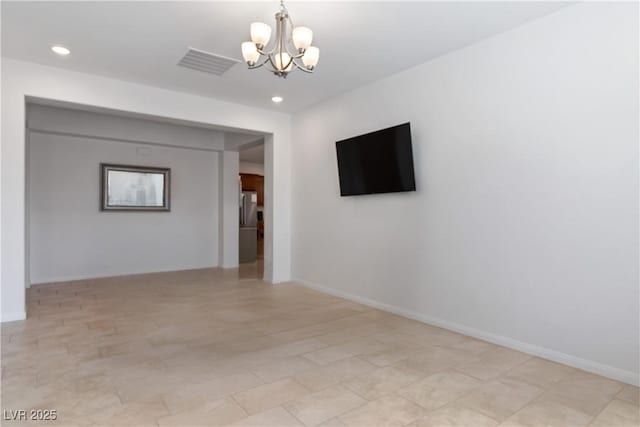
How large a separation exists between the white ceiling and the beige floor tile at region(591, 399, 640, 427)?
9.65ft

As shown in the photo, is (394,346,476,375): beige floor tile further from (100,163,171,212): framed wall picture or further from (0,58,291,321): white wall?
(100,163,171,212): framed wall picture

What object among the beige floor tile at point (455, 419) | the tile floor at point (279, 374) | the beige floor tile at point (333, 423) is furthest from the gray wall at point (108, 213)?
the beige floor tile at point (455, 419)

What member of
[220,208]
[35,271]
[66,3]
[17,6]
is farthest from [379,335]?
[35,271]

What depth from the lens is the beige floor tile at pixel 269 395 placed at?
2.23m

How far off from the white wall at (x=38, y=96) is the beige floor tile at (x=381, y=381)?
3.84 metres

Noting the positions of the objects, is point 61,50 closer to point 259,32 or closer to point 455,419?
point 259,32

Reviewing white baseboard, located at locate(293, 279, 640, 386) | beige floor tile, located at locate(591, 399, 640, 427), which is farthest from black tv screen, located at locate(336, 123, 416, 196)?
beige floor tile, located at locate(591, 399, 640, 427)

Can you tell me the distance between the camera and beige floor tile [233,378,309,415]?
223 cm

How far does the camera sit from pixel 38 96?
409 centimetres

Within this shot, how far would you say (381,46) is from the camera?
3.61 metres

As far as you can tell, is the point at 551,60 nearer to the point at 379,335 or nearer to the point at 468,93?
the point at 468,93

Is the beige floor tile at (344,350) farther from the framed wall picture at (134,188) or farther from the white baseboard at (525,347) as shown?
the framed wall picture at (134,188)

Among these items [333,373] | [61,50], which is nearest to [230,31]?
[61,50]

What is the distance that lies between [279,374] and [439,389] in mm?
1138
